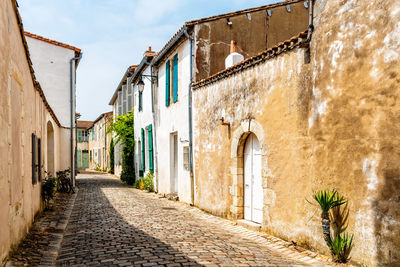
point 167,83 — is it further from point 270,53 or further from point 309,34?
point 309,34

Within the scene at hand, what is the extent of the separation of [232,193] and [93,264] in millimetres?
3906

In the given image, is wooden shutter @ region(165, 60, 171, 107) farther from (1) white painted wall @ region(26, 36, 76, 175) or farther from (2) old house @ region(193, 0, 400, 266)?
(1) white painted wall @ region(26, 36, 76, 175)

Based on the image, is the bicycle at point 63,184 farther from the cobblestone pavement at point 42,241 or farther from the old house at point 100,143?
the old house at point 100,143

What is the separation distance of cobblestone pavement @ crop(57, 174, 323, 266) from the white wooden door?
0.44 m

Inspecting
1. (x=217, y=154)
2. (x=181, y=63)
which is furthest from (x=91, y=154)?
(x=217, y=154)

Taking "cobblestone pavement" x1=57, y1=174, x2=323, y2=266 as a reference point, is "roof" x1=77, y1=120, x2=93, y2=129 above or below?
above

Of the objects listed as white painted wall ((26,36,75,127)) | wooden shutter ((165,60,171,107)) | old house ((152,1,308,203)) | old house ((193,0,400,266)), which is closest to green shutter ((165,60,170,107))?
wooden shutter ((165,60,171,107))

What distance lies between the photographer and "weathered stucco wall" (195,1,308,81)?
10195 millimetres

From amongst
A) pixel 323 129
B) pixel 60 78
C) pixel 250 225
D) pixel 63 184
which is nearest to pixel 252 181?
pixel 250 225

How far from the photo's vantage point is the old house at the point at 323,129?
4125 mm

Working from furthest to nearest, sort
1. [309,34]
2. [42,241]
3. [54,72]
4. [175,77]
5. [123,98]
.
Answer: [123,98], [54,72], [175,77], [42,241], [309,34]

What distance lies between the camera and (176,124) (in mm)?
11844

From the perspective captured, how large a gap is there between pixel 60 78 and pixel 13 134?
11.4m

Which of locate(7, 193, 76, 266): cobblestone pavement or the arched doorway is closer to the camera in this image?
locate(7, 193, 76, 266): cobblestone pavement
